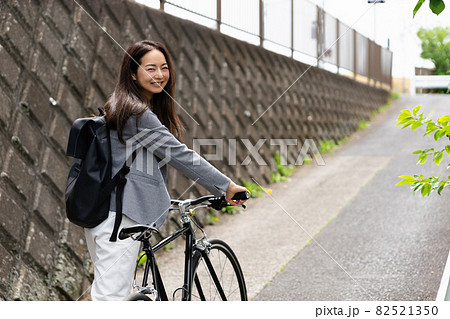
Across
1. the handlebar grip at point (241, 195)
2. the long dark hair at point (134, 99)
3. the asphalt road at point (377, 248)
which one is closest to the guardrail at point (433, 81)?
the asphalt road at point (377, 248)

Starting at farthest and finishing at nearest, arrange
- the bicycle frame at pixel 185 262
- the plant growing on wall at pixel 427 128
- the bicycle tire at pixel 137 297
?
the plant growing on wall at pixel 427 128 → the bicycle frame at pixel 185 262 → the bicycle tire at pixel 137 297

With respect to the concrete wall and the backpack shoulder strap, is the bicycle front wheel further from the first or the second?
the concrete wall

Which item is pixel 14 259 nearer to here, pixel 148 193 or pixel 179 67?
pixel 148 193

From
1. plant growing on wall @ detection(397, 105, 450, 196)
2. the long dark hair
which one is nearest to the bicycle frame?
the long dark hair

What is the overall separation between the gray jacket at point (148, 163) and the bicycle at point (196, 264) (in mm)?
105

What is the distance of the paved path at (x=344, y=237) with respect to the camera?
13.3 ft

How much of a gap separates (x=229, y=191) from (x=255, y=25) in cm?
595

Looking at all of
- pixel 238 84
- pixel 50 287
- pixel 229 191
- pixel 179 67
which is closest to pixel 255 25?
pixel 238 84

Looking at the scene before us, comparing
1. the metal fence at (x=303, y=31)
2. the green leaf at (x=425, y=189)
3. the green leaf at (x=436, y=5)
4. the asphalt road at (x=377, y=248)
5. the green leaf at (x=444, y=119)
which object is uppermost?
the metal fence at (x=303, y=31)

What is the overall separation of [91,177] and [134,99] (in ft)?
1.22

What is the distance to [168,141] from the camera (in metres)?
2.27

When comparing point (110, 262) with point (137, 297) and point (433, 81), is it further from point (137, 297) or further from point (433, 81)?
point (433, 81)

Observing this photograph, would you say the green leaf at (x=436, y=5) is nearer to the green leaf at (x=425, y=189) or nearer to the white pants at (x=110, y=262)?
the green leaf at (x=425, y=189)

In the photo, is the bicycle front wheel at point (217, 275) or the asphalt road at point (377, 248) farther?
the asphalt road at point (377, 248)
